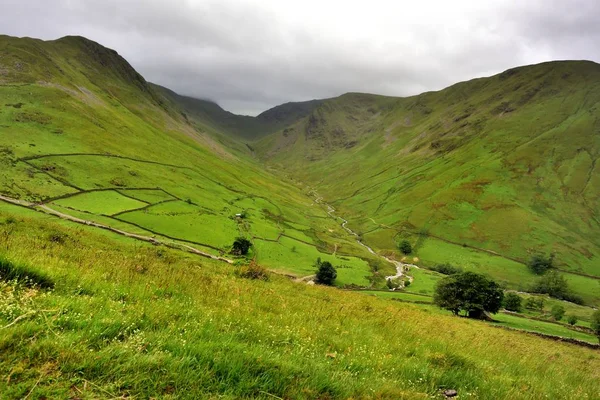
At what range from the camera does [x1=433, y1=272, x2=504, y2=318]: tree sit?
2301 inches

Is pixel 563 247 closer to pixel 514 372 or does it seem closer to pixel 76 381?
pixel 514 372

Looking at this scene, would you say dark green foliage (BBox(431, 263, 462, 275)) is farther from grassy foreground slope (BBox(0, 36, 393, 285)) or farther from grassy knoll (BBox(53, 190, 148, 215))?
grassy knoll (BBox(53, 190, 148, 215))

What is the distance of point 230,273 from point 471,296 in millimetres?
55336

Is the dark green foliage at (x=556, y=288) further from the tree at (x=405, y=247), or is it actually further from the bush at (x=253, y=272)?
the bush at (x=253, y=272)

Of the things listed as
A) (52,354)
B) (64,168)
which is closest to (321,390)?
(52,354)

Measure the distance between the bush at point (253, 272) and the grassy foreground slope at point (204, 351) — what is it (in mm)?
6877

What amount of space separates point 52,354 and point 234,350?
264cm

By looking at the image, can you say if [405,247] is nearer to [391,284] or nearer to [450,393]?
[391,284]

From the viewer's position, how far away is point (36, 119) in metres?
119

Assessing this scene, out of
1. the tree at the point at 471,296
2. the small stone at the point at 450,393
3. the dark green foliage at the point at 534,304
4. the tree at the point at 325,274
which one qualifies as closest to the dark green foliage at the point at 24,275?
the small stone at the point at 450,393

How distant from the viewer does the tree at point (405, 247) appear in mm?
146500

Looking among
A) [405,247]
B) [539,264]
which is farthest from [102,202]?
[539,264]

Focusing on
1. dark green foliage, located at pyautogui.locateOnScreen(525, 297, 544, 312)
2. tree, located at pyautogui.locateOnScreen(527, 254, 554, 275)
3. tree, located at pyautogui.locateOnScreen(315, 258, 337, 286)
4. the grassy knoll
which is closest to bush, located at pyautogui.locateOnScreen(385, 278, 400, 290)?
tree, located at pyautogui.locateOnScreen(315, 258, 337, 286)

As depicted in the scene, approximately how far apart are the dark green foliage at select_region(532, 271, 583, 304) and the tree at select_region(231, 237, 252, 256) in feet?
350
